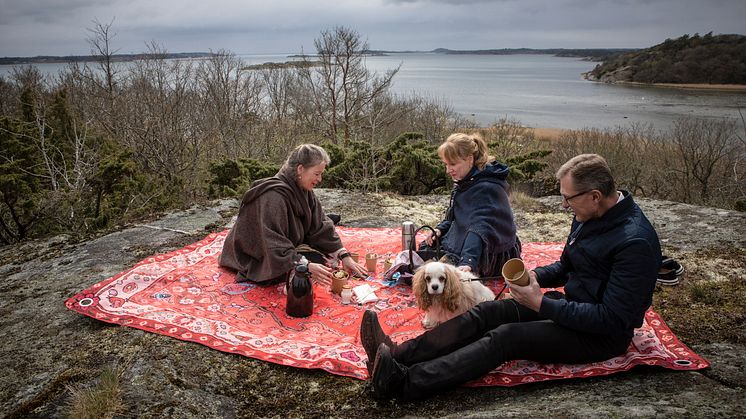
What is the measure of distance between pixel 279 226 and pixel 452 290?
73.3 inches

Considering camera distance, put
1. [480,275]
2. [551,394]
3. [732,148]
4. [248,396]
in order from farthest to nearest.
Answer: [732,148] → [480,275] → [248,396] → [551,394]

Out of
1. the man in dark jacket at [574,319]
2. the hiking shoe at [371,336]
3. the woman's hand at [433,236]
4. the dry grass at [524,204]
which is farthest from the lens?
the dry grass at [524,204]

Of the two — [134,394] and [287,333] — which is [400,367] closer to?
[287,333]

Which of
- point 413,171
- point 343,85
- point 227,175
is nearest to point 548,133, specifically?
point 343,85

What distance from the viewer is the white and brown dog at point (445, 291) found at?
11.4 ft

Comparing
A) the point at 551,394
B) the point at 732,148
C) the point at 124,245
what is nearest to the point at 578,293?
the point at 551,394

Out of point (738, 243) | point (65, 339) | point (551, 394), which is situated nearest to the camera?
point (551, 394)

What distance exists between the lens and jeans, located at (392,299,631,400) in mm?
2887

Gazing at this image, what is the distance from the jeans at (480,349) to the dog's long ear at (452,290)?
33cm

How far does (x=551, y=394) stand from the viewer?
9.43 feet

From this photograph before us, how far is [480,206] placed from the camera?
175 inches

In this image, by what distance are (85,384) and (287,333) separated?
4.56 feet

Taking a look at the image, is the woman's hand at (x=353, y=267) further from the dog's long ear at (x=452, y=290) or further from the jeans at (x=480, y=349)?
the jeans at (x=480, y=349)

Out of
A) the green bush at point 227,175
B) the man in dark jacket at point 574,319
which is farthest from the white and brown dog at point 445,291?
the green bush at point 227,175
